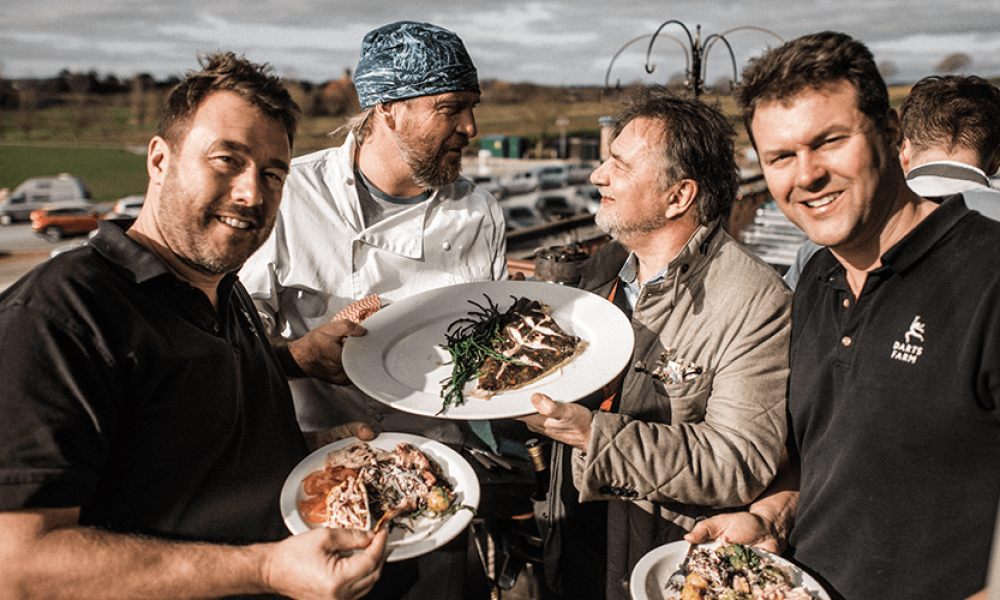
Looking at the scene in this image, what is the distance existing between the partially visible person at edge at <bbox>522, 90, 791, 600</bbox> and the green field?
7151 centimetres

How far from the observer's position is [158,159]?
2.04 metres

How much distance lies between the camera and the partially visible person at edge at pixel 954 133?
367cm

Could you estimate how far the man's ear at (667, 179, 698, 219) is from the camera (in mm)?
2773

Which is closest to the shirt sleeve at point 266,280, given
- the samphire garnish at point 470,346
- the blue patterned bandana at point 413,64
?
the blue patterned bandana at point 413,64

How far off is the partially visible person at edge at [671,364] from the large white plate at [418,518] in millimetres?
373

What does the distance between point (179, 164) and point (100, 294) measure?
567mm

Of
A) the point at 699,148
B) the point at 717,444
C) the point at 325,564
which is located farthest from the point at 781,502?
the point at 325,564

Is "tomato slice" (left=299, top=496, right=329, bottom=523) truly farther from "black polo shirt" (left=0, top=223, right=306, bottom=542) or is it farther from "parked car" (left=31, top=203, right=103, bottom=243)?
"parked car" (left=31, top=203, right=103, bottom=243)

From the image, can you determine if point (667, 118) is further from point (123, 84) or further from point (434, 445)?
point (123, 84)

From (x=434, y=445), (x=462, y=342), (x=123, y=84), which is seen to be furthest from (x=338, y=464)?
(x=123, y=84)

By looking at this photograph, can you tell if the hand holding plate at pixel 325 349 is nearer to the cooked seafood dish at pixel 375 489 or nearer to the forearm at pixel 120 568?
the cooked seafood dish at pixel 375 489

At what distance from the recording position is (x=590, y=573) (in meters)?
3.09

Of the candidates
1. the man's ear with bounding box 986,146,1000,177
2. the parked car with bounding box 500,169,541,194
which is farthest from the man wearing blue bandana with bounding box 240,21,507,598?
the parked car with bounding box 500,169,541,194

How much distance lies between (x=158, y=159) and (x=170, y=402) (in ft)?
3.01
